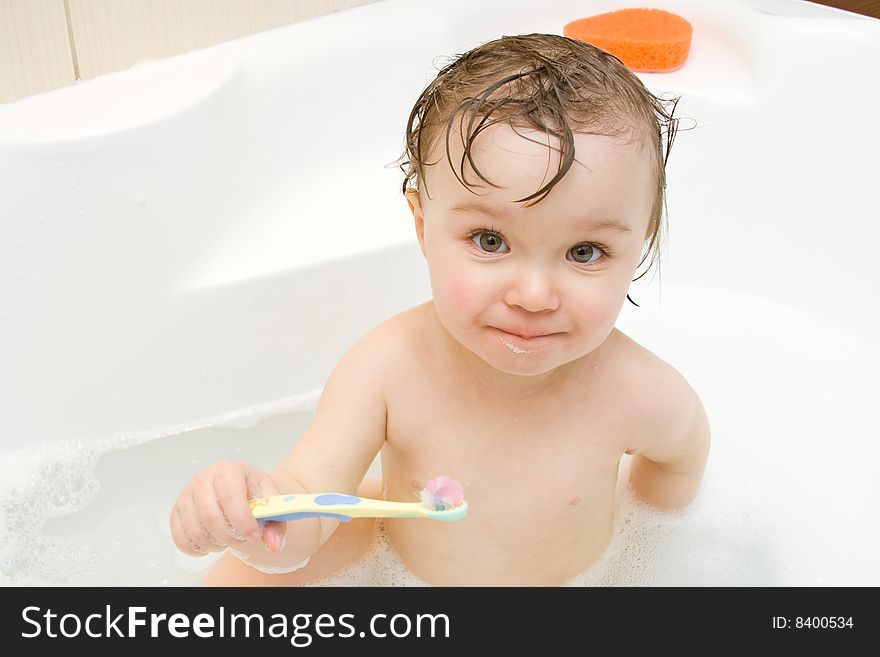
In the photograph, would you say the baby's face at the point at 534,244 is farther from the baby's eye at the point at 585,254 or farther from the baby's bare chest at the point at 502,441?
the baby's bare chest at the point at 502,441

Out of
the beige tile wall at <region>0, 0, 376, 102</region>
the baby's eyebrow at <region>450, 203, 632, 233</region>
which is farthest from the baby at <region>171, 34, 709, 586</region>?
the beige tile wall at <region>0, 0, 376, 102</region>

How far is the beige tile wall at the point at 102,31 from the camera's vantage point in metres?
1.32

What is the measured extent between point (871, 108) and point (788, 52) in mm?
139

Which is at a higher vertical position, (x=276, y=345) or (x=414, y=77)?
(x=414, y=77)

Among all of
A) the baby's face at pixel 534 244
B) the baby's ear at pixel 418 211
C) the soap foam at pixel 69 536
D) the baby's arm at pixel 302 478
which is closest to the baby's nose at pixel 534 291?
the baby's face at pixel 534 244

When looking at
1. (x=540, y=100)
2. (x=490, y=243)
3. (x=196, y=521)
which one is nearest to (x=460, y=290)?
(x=490, y=243)

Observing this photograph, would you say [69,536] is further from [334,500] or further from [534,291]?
[534,291]

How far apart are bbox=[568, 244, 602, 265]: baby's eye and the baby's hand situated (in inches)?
12.0

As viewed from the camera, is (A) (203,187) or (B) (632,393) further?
(A) (203,187)

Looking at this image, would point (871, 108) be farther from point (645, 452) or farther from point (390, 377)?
point (390, 377)

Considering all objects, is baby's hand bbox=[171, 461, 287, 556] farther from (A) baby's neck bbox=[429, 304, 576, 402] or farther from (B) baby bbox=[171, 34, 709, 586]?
(A) baby's neck bbox=[429, 304, 576, 402]

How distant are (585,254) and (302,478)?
32 cm

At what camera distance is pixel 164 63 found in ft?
4.67
